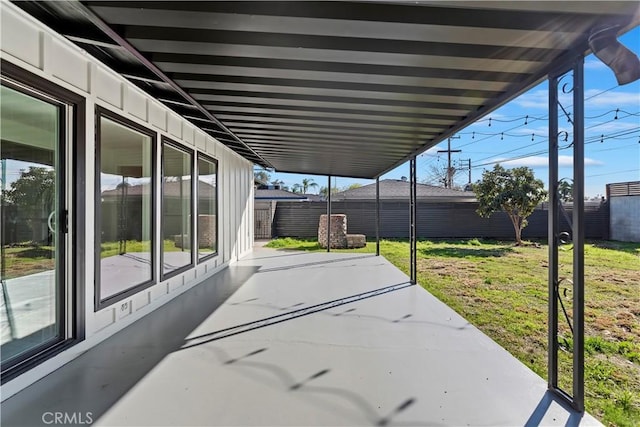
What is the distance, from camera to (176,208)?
4820 mm

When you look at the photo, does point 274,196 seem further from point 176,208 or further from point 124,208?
point 124,208

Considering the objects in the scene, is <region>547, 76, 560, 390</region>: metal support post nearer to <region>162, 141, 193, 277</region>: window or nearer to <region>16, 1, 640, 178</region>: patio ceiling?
<region>16, 1, 640, 178</region>: patio ceiling

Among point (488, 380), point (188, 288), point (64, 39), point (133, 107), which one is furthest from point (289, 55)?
point (188, 288)

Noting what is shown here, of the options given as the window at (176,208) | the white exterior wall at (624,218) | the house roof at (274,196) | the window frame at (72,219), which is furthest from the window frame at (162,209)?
the white exterior wall at (624,218)

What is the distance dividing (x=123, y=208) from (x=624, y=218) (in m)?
17.4

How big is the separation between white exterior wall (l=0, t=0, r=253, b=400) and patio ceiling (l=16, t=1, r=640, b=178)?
0.12 m

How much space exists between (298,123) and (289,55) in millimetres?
1860

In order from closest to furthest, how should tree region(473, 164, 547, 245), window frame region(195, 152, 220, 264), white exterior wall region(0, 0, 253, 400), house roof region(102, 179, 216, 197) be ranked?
white exterior wall region(0, 0, 253, 400) < house roof region(102, 179, 216, 197) < window frame region(195, 152, 220, 264) < tree region(473, 164, 547, 245)

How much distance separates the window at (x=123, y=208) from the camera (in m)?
3.17

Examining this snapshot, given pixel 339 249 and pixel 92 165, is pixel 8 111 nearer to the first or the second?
pixel 92 165

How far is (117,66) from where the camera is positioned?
126 inches

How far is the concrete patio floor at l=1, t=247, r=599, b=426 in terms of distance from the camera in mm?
2031

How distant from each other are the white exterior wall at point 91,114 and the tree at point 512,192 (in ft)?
33.7

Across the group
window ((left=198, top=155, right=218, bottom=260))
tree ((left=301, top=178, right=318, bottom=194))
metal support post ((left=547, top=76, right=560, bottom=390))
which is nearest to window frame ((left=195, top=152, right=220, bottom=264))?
window ((left=198, top=155, right=218, bottom=260))
